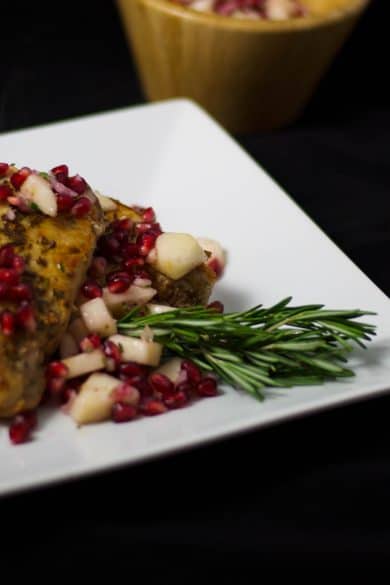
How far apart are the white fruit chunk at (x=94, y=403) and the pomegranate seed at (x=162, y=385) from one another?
0.57 feet

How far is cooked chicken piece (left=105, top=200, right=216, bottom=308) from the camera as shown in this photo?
4398 millimetres

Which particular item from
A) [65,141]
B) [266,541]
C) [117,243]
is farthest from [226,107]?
[266,541]

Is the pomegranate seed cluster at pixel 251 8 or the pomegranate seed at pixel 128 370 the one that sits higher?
Answer: the pomegranate seed cluster at pixel 251 8

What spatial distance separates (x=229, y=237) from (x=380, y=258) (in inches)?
43.3

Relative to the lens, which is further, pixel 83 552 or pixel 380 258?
pixel 380 258

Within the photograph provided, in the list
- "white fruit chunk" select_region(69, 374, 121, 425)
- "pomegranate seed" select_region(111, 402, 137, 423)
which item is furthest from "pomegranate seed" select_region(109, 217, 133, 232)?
"pomegranate seed" select_region(111, 402, 137, 423)

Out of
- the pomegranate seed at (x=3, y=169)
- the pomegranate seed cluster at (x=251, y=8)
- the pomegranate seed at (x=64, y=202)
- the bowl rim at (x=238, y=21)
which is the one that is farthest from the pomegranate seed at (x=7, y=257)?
the pomegranate seed cluster at (x=251, y=8)

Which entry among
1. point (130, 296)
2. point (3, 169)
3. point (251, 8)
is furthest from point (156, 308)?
point (251, 8)

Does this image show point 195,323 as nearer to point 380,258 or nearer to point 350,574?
point 350,574

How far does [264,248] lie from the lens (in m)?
5.19

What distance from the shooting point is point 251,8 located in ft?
23.7

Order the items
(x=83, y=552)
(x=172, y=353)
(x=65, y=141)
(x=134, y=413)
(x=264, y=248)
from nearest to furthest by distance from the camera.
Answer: (x=83, y=552) → (x=134, y=413) → (x=172, y=353) → (x=264, y=248) → (x=65, y=141)

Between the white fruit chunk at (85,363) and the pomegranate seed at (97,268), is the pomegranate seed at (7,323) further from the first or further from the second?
the pomegranate seed at (97,268)

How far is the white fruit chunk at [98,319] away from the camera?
159 inches
